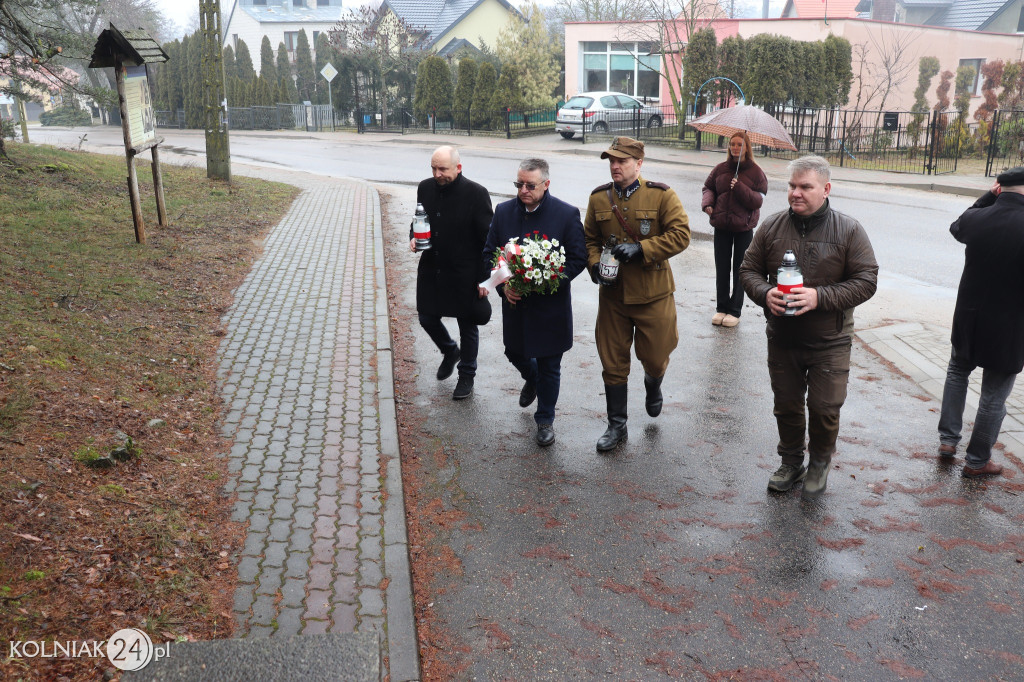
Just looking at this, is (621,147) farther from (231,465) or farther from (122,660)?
(122,660)

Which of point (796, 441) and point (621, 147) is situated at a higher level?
point (621, 147)

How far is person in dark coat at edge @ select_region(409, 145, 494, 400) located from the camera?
670 centimetres

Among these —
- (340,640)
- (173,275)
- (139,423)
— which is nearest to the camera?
(340,640)

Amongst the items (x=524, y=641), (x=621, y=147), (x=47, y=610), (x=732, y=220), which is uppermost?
(x=621, y=147)

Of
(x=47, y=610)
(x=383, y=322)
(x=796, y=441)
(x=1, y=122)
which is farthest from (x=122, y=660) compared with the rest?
(x=1, y=122)

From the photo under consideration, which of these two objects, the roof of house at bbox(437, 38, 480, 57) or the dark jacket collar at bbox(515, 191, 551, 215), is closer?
the dark jacket collar at bbox(515, 191, 551, 215)

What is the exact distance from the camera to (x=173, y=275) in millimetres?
9656

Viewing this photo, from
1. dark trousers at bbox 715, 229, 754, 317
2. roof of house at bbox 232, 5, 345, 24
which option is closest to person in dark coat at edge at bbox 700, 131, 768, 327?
dark trousers at bbox 715, 229, 754, 317

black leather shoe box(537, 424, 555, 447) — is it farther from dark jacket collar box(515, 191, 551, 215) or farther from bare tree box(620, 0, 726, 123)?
bare tree box(620, 0, 726, 123)

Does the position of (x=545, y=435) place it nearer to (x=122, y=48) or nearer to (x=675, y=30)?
(x=122, y=48)

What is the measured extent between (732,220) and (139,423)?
5.70m

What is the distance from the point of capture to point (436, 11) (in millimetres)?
54250

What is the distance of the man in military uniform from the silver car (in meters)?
26.9

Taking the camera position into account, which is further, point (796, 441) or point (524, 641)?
point (796, 441)
